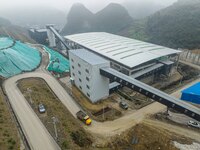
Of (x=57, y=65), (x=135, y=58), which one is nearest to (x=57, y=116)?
(x=135, y=58)

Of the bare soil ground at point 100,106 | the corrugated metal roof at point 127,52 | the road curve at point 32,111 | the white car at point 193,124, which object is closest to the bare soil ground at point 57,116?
the road curve at point 32,111

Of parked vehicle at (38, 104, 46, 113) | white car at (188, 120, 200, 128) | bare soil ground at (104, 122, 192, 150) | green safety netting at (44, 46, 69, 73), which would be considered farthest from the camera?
green safety netting at (44, 46, 69, 73)

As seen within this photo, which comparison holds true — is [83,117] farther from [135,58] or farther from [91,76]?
[135,58]

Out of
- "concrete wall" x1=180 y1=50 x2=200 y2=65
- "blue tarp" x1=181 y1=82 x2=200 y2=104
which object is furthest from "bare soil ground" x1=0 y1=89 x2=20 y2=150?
"concrete wall" x1=180 y1=50 x2=200 y2=65

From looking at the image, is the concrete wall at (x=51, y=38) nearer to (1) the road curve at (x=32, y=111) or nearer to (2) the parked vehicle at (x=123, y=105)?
(1) the road curve at (x=32, y=111)

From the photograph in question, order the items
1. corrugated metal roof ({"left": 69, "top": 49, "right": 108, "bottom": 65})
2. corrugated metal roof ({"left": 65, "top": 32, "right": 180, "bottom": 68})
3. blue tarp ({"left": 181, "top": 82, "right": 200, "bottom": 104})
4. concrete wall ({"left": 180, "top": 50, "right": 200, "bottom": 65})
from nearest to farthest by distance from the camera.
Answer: blue tarp ({"left": 181, "top": 82, "right": 200, "bottom": 104}), corrugated metal roof ({"left": 69, "top": 49, "right": 108, "bottom": 65}), corrugated metal roof ({"left": 65, "top": 32, "right": 180, "bottom": 68}), concrete wall ({"left": 180, "top": 50, "right": 200, "bottom": 65})

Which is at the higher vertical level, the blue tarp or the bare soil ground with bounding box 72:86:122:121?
the blue tarp

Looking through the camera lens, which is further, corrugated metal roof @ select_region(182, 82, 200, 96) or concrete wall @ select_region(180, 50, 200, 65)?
concrete wall @ select_region(180, 50, 200, 65)

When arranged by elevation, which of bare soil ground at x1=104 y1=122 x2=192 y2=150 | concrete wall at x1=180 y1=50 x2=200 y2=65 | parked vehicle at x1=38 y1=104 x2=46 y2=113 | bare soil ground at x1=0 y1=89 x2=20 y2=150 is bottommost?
concrete wall at x1=180 y1=50 x2=200 y2=65

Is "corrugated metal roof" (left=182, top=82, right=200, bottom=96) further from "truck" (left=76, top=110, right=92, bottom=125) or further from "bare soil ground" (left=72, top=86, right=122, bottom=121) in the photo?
"truck" (left=76, top=110, right=92, bottom=125)
